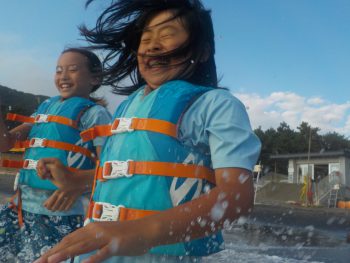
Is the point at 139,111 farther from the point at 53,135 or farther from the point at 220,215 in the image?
the point at 53,135

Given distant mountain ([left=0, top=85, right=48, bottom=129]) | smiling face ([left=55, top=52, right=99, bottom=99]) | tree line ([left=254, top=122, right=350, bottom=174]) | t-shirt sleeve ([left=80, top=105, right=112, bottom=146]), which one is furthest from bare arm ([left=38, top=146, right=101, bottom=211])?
tree line ([left=254, top=122, right=350, bottom=174])

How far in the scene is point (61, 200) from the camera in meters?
2.73

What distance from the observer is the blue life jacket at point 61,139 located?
3.21 metres

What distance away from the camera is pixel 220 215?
1357 millimetres

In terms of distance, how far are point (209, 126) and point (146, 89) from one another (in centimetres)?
50

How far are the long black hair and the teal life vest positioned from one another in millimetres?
162

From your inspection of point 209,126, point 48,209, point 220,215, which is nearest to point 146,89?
point 209,126

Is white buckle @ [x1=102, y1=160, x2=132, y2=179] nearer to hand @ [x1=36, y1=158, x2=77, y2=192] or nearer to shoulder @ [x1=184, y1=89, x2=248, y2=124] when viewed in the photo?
shoulder @ [x1=184, y1=89, x2=248, y2=124]

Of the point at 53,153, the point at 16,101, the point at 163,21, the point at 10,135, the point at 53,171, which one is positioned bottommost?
the point at 53,171

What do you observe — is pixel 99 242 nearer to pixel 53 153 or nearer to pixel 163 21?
pixel 163 21

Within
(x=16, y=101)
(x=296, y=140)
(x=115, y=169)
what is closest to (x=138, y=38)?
(x=115, y=169)

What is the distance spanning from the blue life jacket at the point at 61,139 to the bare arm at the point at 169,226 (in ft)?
6.36

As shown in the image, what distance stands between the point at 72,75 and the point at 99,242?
99.1 inches

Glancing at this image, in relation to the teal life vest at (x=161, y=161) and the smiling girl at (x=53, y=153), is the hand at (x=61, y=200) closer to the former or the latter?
the smiling girl at (x=53, y=153)
